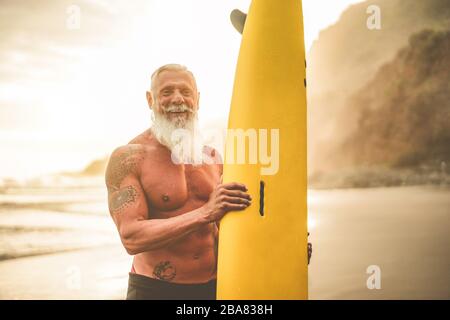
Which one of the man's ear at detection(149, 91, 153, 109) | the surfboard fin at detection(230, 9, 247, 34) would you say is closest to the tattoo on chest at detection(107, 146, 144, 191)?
the man's ear at detection(149, 91, 153, 109)

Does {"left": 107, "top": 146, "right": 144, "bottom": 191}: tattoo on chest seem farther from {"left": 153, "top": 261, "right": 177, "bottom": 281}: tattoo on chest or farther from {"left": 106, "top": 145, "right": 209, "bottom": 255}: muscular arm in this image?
{"left": 153, "top": 261, "right": 177, "bottom": 281}: tattoo on chest

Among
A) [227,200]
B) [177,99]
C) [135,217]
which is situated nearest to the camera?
[227,200]

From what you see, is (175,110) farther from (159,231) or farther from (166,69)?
(159,231)

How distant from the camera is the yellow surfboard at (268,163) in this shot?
1.81m

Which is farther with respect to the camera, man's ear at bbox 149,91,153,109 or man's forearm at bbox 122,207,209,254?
man's ear at bbox 149,91,153,109

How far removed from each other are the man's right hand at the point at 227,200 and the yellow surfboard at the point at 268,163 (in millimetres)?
25

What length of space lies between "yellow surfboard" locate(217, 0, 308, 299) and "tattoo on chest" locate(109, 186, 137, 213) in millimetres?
388

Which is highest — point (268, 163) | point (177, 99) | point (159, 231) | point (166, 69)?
point (166, 69)

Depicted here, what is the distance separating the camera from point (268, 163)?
6.05ft

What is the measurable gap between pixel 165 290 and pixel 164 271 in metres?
0.08

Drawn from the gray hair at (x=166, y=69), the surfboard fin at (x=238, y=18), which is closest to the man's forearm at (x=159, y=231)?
the gray hair at (x=166, y=69)

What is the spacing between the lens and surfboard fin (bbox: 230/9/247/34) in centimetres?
204

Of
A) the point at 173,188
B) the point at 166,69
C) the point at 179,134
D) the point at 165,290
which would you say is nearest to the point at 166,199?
the point at 173,188

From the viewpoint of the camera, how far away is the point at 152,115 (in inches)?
84.4
